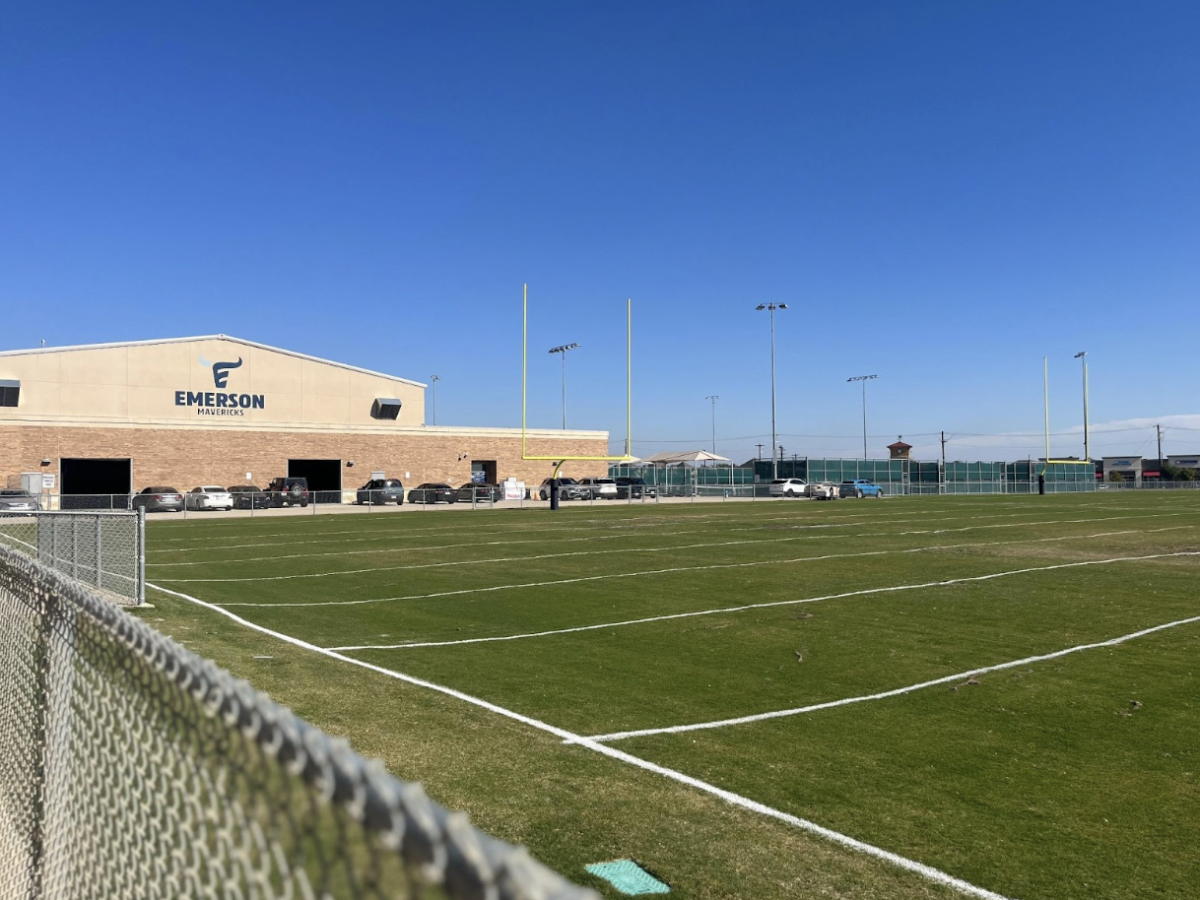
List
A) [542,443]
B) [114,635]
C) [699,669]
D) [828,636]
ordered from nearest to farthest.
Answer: [114,635], [699,669], [828,636], [542,443]

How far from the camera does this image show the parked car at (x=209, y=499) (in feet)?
152

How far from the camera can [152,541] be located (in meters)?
26.1

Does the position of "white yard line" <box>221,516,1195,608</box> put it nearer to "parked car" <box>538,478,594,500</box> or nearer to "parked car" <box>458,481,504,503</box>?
"parked car" <box>458,481,504,503</box>

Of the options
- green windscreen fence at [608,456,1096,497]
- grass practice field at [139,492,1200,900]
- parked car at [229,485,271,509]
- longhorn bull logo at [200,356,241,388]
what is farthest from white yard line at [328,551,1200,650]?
green windscreen fence at [608,456,1096,497]

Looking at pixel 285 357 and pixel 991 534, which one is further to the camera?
pixel 285 357

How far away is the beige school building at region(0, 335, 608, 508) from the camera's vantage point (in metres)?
50.4

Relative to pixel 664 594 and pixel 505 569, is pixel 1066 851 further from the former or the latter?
pixel 505 569

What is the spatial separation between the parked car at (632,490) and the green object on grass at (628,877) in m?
56.9

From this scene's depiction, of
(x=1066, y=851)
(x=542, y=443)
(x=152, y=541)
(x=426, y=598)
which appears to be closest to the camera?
(x=1066, y=851)

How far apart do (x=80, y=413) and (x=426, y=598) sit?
152ft

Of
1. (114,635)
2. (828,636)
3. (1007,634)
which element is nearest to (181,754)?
(114,635)

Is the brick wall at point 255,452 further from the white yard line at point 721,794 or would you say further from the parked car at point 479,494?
the white yard line at point 721,794

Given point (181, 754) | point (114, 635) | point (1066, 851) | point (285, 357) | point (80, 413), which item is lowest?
point (1066, 851)

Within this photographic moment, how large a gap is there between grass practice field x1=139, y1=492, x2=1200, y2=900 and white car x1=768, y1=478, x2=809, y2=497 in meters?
49.3
